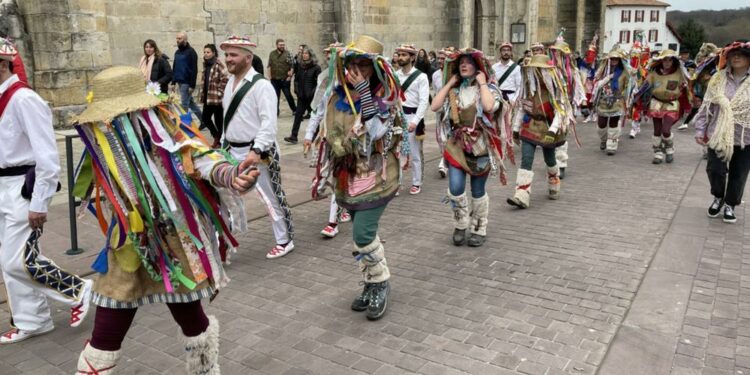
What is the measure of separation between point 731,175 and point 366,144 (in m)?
4.81

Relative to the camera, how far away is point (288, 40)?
53.7ft

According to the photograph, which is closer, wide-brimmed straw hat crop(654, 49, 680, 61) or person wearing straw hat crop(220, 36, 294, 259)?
person wearing straw hat crop(220, 36, 294, 259)

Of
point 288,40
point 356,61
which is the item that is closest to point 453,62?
point 356,61

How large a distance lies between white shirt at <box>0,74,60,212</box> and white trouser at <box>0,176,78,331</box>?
0.80 feet

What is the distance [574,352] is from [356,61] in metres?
2.46

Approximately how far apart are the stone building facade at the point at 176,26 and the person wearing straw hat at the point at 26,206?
7841 mm

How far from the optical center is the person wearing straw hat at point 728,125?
660 centimetres

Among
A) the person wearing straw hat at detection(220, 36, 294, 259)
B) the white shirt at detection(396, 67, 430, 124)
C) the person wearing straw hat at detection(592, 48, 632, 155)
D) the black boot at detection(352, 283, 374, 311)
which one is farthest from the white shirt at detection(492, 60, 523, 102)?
the black boot at detection(352, 283, 374, 311)

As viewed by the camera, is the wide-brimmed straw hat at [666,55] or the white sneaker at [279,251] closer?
the white sneaker at [279,251]

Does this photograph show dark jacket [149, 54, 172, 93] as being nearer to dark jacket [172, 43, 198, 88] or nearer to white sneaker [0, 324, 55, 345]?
dark jacket [172, 43, 198, 88]

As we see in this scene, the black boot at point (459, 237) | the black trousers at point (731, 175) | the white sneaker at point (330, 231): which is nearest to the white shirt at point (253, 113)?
the white sneaker at point (330, 231)

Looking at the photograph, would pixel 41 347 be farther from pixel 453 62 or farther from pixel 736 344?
pixel 736 344

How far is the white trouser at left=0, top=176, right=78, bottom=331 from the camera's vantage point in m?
4.06

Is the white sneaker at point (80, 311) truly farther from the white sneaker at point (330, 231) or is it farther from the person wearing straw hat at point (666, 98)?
the person wearing straw hat at point (666, 98)
